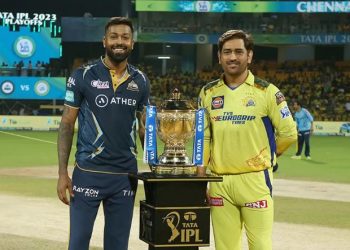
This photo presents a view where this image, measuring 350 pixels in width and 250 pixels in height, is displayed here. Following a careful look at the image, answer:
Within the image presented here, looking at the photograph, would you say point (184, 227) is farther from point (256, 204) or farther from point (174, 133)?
point (256, 204)

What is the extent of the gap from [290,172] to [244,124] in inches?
541

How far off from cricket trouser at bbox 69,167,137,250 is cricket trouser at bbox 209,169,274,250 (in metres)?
0.62

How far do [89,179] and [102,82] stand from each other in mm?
682

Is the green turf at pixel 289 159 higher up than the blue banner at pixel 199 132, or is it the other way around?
the blue banner at pixel 199 132

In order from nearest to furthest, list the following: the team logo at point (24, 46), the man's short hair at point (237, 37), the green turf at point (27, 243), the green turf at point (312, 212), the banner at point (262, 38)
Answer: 1. the man's short hair at point (237, 37)
2. the green turf at point (27, 243)
3. the green turf at point (312, 212)
4. the team logo at point (24, 46)
5. the banner at point (262, 38)

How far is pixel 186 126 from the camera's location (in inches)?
193

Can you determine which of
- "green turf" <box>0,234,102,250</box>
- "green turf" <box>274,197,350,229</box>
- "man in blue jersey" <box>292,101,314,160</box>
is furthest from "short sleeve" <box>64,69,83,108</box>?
"man in blue jersey" <box>292,101,314,160</box>

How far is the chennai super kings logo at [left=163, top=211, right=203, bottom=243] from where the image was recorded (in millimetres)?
4898

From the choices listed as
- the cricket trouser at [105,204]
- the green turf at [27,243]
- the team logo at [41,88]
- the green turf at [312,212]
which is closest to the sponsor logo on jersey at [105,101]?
the cricket trouser at [105,204]

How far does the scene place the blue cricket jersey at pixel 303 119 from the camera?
75.9 feet

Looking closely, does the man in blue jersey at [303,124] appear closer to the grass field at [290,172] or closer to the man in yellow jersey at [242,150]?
the grass field at [290,172]

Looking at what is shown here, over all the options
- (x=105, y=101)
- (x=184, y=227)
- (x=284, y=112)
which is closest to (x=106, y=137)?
(x=105, y=101)

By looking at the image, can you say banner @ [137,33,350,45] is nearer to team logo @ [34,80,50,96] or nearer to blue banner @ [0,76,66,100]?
blue banner @ [0,76,66,100]

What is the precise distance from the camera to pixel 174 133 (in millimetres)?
4934
